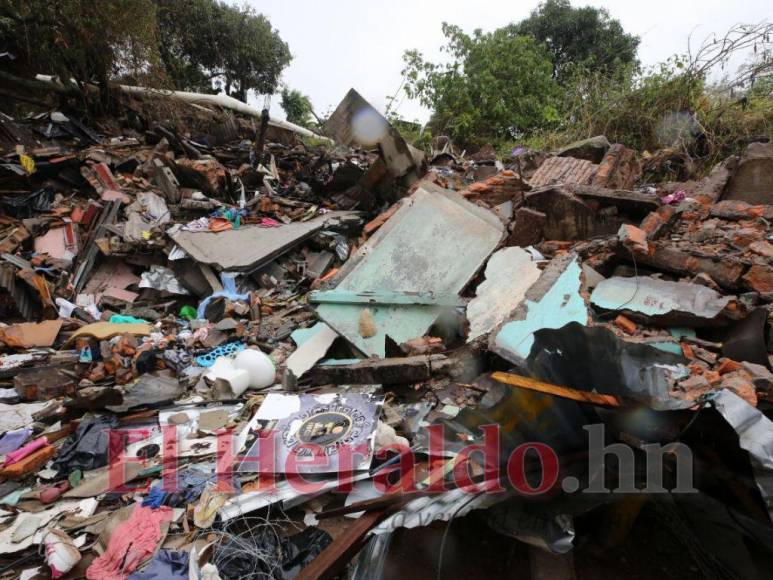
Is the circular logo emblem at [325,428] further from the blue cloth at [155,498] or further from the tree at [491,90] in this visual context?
the tree at [491,90]

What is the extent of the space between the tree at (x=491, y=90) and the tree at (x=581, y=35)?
5.07m

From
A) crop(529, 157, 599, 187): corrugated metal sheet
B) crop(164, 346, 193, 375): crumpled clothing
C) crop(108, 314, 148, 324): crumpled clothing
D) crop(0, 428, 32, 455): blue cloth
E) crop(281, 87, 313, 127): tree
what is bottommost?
crop(0, 428, 32, 455): blue cloth

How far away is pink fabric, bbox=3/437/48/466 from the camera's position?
2.86 m

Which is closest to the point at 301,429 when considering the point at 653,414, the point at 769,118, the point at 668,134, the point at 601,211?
the point at 653,414

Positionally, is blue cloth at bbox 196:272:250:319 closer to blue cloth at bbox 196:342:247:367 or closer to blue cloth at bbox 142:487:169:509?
blue cloth at bbox 196:342:247:367

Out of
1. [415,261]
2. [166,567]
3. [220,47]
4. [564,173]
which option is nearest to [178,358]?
[166,567]

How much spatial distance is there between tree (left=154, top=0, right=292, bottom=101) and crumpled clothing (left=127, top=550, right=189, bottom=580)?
14.5m

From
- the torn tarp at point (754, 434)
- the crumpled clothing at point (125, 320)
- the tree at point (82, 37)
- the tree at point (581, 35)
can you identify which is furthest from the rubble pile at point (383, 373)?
the tree at point (581, 35)

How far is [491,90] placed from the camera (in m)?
11.2

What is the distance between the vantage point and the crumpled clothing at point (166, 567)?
2.02m

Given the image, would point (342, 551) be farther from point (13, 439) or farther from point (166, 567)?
point (13, 439)

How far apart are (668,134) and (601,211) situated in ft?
17.4

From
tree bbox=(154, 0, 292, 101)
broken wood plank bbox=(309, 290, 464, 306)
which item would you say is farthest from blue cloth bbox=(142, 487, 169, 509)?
tree bbox=(154, 0, 292, 101)

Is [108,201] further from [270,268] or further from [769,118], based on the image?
[769,118]
